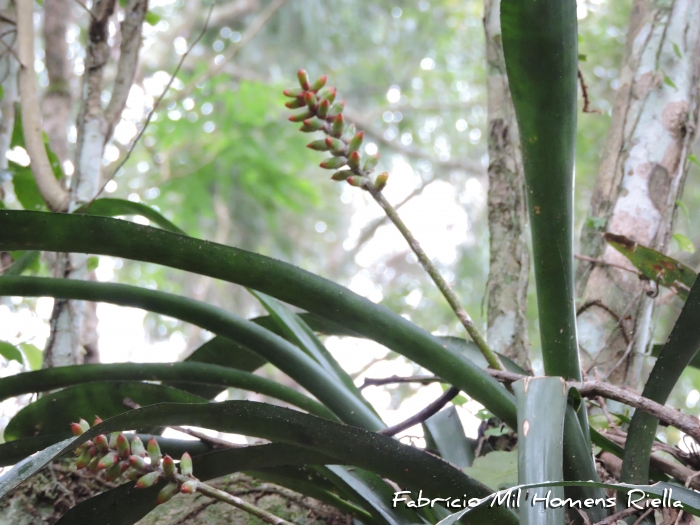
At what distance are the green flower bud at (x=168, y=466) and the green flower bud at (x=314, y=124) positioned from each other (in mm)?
353

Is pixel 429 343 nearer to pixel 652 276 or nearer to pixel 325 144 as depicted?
pixel 325 144

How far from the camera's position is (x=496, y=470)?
81 centimetres

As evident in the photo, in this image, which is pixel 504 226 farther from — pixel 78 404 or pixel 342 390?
pixel 78 404

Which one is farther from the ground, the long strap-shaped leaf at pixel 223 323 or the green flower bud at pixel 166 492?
the long strap-shaped leaf at pixel 223 323

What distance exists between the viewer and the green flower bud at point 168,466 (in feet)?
1.75

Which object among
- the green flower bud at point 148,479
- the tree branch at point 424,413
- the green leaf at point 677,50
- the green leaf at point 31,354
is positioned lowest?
the green flower bud at point 148,479

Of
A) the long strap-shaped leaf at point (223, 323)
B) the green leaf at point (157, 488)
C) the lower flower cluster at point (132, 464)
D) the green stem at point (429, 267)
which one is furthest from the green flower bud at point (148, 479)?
the green stem at point (429, 267)

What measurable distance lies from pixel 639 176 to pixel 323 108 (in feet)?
2.55

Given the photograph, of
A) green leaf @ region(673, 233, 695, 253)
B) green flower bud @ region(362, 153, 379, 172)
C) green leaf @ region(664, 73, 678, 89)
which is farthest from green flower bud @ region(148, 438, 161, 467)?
green leaf @ region(664, 73, 678, 89)

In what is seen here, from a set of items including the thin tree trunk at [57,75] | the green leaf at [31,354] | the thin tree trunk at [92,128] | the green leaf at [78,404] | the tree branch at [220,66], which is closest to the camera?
the green leaf at [78,404]

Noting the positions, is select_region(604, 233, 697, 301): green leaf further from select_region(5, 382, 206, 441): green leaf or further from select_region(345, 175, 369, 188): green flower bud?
select_region(5, 382, 206, 441): green leaf

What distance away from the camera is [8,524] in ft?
2.65

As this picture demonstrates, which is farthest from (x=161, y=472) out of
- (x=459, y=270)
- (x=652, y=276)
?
(x=459, y=270)

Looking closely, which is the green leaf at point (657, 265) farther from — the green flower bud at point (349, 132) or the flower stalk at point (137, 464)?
the flower stalk at point (137, 464)
